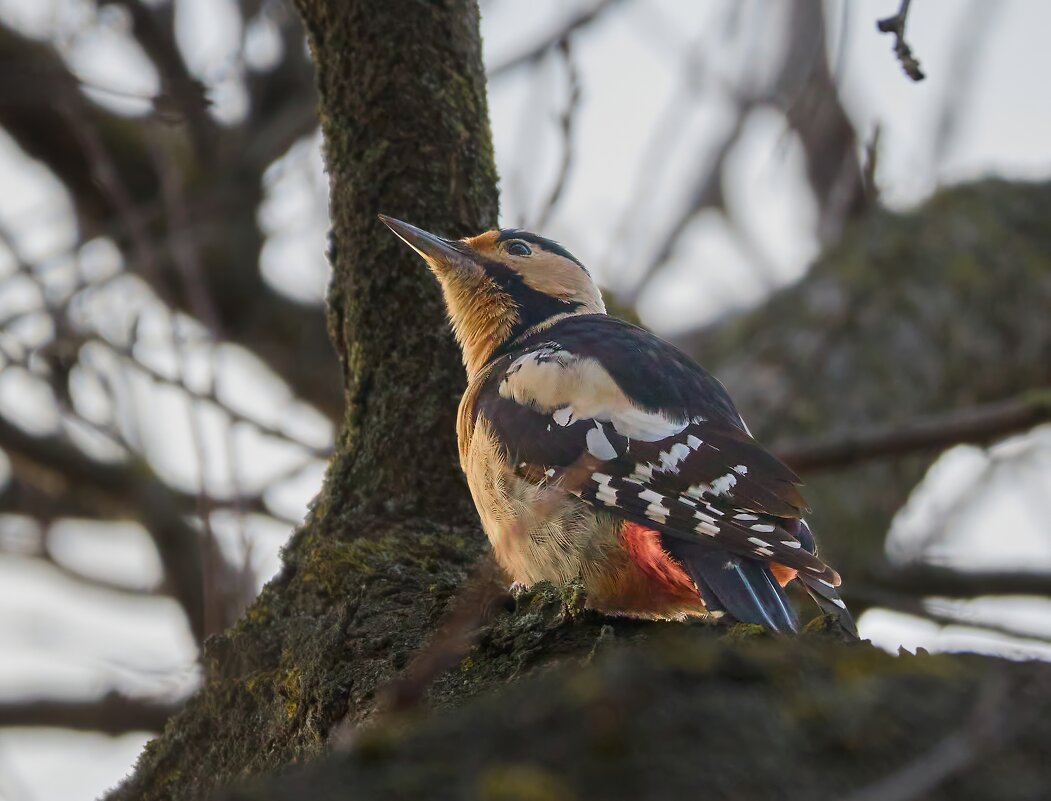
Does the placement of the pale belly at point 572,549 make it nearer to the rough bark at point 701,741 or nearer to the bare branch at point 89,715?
the rough bark at point 701,741

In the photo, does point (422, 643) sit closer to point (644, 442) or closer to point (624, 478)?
point (624, 478)

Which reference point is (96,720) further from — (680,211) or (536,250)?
(680,211)

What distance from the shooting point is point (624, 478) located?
9.29 ft

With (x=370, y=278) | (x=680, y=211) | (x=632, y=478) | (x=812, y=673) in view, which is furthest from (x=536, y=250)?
(x=680, y=211)

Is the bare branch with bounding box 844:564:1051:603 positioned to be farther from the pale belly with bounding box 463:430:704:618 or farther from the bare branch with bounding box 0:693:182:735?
the bare branch with bounding box 0:693:182:735

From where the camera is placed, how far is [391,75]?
338 cm

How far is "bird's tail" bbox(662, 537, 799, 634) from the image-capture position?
7.87 ft

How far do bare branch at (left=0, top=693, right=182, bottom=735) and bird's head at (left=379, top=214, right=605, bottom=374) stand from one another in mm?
1799

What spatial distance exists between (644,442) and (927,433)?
1.86 m

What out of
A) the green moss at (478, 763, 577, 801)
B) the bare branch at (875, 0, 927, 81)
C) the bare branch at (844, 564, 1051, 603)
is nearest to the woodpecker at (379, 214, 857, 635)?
the bare branch at (875, 0, 927, 81)

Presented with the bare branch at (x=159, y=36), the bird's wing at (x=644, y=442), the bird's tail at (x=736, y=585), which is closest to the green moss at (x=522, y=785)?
the bird's tail at (x=736, y=585)

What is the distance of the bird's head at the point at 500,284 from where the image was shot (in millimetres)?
3387

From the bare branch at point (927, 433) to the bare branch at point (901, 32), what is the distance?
219 centimetres

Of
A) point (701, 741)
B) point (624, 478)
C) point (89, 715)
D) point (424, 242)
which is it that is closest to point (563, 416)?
point (624, 478)
